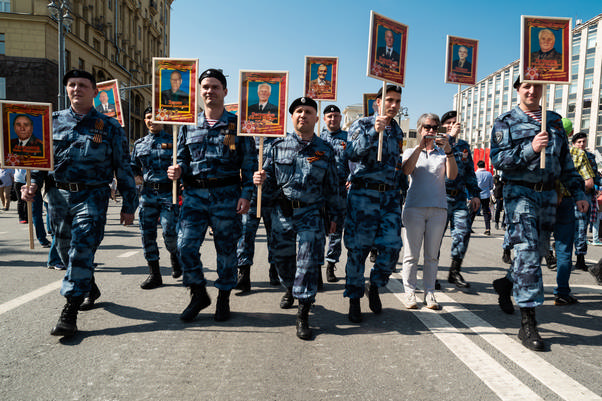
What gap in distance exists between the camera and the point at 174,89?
13.6ft

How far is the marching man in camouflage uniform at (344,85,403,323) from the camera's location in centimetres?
405

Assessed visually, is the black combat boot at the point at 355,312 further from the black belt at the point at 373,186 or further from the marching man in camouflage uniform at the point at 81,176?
the marching man in camouflage uniform at the point at 81,176

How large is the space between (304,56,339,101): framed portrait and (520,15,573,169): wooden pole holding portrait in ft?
10.4

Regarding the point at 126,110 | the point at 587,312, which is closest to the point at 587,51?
the point at 126,110

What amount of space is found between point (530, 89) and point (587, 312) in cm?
229

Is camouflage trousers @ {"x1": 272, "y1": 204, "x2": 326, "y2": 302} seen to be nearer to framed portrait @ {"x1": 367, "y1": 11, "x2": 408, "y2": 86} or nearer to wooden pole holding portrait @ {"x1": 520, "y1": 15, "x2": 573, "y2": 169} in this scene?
framed portrait @ {"x1": 367, "y1": 11, "x2": 408, "y2": 86}

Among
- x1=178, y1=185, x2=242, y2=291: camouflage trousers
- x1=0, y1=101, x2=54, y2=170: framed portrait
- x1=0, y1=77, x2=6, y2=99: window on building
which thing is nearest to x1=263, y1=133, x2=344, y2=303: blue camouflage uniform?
x1=178, y1=185, x2=242, y2=291: camouflage trousers

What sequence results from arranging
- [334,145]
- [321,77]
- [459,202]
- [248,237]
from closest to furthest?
[248,237] < [459,202] < [334,145] < [321,77]

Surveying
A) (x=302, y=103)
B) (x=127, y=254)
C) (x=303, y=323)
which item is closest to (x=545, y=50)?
(x=302, y=103)

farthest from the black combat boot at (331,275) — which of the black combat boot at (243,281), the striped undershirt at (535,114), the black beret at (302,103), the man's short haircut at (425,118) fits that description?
the striped undershirt at (535,114)

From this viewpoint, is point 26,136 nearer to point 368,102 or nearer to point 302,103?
point 302,103

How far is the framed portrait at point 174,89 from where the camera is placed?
13.4 feet

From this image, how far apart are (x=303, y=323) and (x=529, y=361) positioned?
5.37 ft

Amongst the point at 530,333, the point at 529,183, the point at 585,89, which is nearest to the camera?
the point at 530,333
